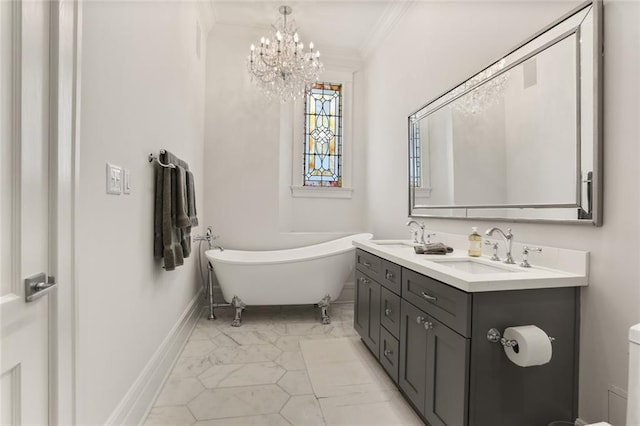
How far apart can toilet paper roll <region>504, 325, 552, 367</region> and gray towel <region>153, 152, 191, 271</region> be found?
1748 mm

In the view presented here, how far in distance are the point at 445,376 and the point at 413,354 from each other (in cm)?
30

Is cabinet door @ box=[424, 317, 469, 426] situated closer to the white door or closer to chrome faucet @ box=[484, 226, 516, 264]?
chrome faucet @ box=[484, 226, 516, 264]

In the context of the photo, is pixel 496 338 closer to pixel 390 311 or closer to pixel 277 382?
pixel 390 311

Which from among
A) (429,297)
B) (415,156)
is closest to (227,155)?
(415,156)

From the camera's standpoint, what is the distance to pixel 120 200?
4.56 ft

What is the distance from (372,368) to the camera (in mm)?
2150

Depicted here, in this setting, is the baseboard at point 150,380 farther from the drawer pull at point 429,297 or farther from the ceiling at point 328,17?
the ceiling at point 328,17

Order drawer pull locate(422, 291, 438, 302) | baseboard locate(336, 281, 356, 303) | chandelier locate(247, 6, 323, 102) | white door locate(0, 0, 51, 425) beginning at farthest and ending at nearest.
Answer: baseboard locate(336, 281, 356, 303), chandelier locate(247, 6, 323, 102), drawer pull locate(422, 291, 438, 302), white door locate(0, 0, 51, 425)

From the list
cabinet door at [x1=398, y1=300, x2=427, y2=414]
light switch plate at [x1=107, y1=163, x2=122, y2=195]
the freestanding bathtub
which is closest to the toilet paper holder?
cabinet door at [x1=398, y1=300, x2=427, y2=414]

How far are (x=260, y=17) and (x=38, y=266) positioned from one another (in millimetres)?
3434

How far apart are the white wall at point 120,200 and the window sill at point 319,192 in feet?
6.20

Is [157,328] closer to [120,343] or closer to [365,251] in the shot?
[120,343]

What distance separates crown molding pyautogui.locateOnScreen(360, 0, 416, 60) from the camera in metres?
2.96

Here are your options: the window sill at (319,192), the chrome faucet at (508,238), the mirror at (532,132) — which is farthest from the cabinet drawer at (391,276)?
the window sill at (319,192)
